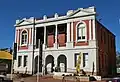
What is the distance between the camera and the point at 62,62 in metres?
41.4

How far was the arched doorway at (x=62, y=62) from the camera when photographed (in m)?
40.7

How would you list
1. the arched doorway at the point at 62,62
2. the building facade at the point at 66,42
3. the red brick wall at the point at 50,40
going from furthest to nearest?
the red brick wall at the point at 50,40
the arched doorway at the point at 62,62
the building facade at the point at 66,42

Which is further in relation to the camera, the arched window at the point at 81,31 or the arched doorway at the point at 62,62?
the arched doorway at the point at 62,62

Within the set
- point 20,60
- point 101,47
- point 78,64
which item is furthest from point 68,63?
point 20,60

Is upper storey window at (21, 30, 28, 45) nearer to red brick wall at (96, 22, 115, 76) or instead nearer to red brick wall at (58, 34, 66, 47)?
red brick wall at (58, 34, 66, 47)

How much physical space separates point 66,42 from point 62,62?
3.56 m

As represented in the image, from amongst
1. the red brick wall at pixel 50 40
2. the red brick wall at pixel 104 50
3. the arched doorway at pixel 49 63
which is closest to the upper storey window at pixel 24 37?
the red brick wall at pixel 50 40

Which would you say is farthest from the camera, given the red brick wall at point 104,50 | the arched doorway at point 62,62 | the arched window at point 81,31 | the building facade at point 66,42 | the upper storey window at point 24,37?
the upper storey window at point 24,37

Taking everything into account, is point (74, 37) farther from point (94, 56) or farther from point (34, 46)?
point (34, 46)

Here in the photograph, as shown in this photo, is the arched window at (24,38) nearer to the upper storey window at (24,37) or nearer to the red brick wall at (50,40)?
the upper storey window at (24,37)

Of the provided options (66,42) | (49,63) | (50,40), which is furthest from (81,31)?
(49,63)

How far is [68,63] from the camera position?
39094 millimetres

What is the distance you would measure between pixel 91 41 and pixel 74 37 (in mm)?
3205

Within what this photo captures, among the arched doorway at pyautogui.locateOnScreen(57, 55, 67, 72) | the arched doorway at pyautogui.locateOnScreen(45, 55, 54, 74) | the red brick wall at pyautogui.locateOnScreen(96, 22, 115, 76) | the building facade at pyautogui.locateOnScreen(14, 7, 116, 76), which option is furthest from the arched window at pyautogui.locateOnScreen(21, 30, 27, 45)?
the red brick wall at pyautogui.locateOnScreen(96, 22, 115, 76)
